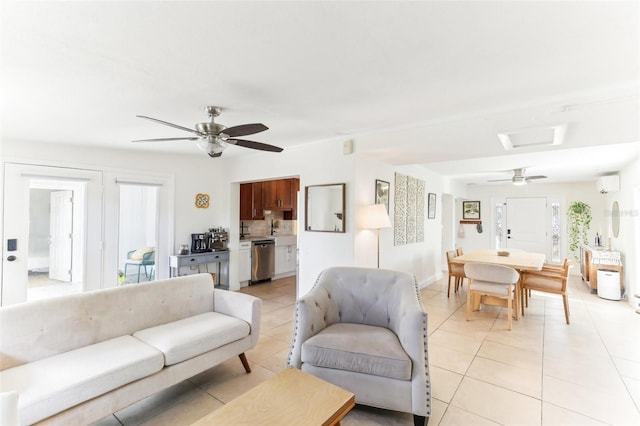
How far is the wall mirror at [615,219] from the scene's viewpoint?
5.48 metres

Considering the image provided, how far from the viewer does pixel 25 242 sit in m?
3.79

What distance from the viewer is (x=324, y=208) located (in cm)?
411

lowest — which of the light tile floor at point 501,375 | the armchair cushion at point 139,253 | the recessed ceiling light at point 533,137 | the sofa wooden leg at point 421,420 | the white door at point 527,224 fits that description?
the light tile floor at point 501,375

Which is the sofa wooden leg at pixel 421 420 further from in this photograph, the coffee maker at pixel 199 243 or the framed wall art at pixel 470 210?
the framed wall art at pixel 470 210

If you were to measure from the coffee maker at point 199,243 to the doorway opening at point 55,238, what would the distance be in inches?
59.0

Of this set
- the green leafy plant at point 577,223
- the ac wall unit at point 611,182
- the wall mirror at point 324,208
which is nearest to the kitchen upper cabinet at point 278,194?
the wall mirror at point 324,208

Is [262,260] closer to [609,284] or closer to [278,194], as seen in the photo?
[278,194]

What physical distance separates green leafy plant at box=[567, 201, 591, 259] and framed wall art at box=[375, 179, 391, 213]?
17.7 ft

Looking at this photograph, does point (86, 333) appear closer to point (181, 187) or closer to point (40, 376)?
point (40, 376)

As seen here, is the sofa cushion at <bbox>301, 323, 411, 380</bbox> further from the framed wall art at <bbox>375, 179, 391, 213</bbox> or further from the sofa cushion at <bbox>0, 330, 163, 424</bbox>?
the framed wall art at <bbox>375, 179, 391, 213</bbox>

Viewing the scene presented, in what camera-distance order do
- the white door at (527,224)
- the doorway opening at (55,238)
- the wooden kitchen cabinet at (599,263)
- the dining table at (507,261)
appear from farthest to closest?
the white door at (527,224) → the wooden kitchen cabinet at (599,263) → the dining table at (507,261) → the doorway opening at (55,238)

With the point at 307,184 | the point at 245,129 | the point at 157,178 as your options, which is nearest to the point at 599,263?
the point at 307,184

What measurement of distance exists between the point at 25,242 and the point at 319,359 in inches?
163

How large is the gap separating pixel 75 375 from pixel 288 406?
1.24 meters
